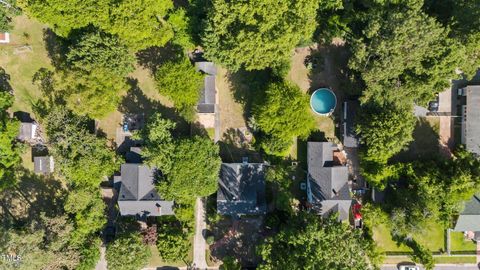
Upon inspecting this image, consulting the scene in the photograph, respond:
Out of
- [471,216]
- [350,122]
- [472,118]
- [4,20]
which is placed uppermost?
[4,20]

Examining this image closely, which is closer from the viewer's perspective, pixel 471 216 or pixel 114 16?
pixel 114 16

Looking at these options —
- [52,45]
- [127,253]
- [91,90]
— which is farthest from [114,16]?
[127,253]

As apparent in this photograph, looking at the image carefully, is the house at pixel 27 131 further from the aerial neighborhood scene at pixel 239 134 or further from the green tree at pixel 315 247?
the green tree at pixel 315 247

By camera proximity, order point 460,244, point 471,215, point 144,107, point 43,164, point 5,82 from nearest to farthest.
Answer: point 471,215 < point 43,164 < point 5,82 < point 144,107 < point 460,244

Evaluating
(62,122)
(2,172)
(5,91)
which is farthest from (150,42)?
(2,172)

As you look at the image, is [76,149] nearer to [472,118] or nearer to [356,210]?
[356,210]

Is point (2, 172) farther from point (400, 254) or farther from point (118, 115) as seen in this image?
point (400, 254)

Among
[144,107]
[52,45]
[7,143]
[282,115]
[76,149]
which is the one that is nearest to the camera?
[282,115]
